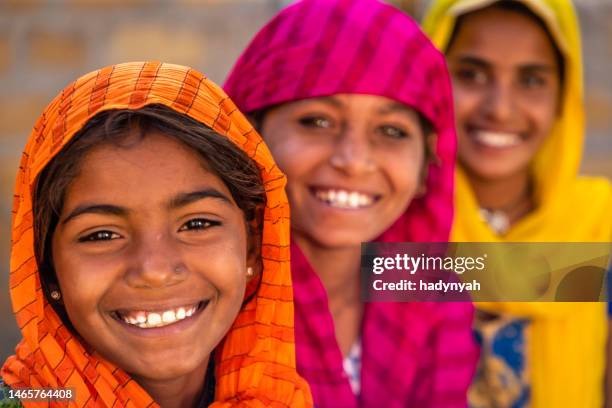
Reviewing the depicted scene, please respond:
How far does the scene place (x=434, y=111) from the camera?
81.4 inches

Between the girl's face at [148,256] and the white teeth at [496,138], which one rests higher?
the white teeth at [496,138]

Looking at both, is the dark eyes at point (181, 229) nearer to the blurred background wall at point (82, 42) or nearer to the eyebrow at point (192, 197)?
the eyebrow at point (192, 197)

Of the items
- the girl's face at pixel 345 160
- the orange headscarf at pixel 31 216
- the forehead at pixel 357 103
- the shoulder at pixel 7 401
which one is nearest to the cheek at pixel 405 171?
the girl's face at pixel 345 160

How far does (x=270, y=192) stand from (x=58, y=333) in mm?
463

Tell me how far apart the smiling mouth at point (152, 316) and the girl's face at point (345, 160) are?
532 millimetres

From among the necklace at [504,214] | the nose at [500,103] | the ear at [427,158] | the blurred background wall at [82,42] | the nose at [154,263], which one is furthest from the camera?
the blurred background wall at [82,42]

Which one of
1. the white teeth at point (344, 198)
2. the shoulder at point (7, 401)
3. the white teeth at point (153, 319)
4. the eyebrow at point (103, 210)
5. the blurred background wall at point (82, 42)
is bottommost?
the shoulder at point (7, 401)

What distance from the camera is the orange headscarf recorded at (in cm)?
150

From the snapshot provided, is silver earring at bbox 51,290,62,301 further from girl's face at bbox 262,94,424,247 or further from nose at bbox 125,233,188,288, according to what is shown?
girl's face at bbox 262,94,424,247

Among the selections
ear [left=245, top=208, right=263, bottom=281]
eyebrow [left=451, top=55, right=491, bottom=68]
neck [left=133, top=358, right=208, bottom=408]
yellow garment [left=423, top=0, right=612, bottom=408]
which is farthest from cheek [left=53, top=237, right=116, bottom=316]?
eyebrow [left=451, top=55, right=491, bottom=68]

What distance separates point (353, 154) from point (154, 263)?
63cm

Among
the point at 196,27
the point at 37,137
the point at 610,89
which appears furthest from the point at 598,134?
the point at 37,137

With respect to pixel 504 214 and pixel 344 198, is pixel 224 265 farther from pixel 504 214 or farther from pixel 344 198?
pixel 504 214

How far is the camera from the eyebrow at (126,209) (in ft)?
4.83
